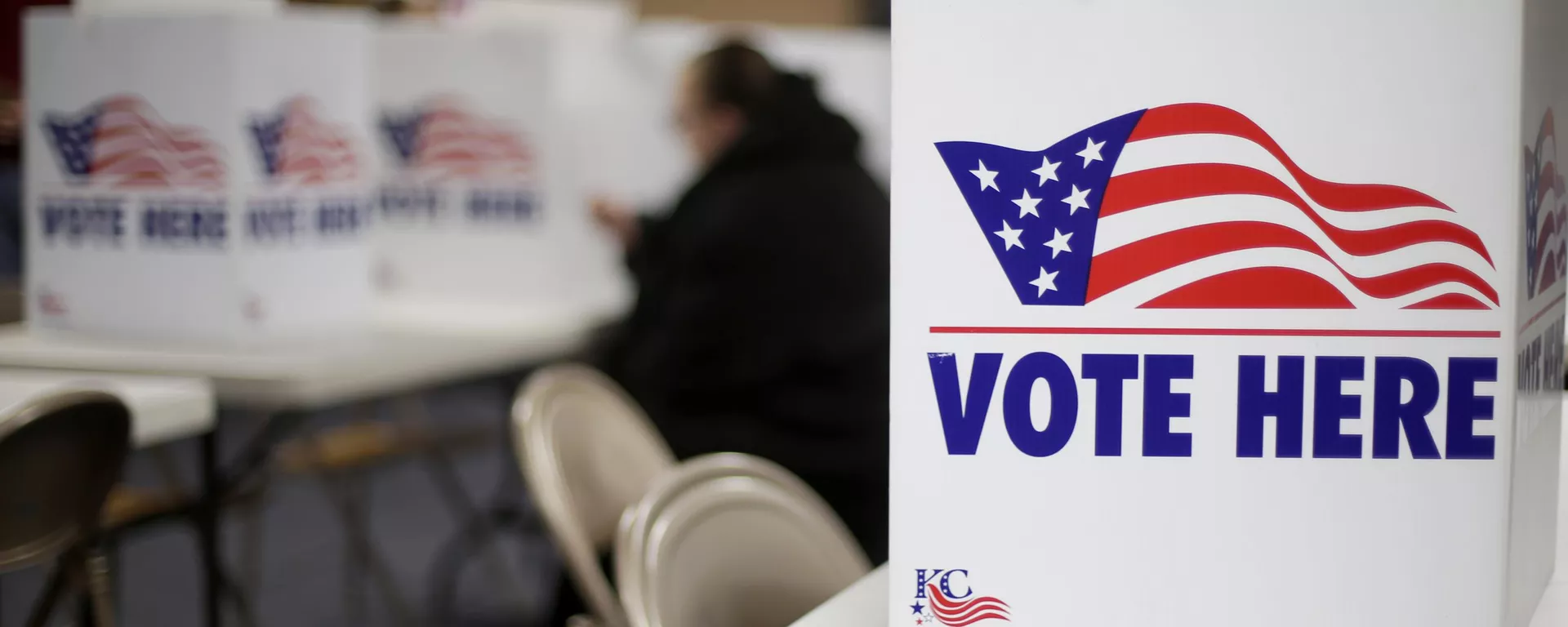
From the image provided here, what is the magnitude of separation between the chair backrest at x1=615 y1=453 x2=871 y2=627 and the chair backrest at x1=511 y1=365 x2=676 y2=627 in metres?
0.26

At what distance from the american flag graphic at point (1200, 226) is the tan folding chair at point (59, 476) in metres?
1.53

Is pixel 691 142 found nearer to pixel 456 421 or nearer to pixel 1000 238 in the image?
pixel 1000 238

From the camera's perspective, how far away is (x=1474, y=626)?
2.09 ft

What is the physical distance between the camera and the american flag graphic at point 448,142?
3.43 m

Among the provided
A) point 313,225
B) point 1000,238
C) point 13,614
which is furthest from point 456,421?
point 1000,238

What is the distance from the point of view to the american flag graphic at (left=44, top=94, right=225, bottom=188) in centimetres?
256

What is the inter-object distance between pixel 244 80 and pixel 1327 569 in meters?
2.34

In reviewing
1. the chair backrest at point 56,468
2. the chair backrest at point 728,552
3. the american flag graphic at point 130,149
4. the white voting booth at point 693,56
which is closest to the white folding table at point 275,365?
the american flag graphic at point 130,149

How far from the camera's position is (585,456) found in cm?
183

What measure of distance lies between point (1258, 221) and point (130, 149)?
244cm

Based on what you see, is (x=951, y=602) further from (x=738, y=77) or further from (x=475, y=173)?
(x=475, y=173)

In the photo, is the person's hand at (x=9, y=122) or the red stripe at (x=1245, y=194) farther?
the person's hand at (x=9, y=122)

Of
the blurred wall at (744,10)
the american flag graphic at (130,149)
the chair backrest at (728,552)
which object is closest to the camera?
the chair backrest at (728,552)

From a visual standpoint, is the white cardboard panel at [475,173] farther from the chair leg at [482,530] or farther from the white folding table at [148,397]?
the white folding table at [148,397]
